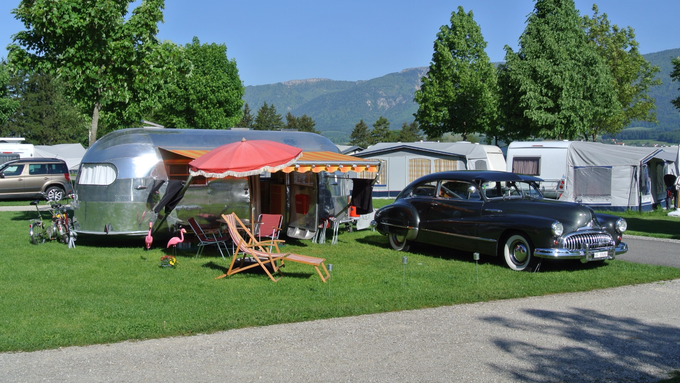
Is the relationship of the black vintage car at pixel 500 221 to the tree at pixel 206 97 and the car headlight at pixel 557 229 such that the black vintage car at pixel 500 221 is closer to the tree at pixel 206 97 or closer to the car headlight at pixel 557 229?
the car headlight at pixel 557 229

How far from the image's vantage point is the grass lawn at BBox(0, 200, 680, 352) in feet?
21.5

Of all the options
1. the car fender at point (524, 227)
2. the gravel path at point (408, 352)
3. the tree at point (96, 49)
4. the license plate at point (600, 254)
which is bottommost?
the gravel path at point (408, 352)

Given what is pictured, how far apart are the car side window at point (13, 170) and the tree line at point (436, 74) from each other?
3.85 meters

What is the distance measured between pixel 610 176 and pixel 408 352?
18404mm

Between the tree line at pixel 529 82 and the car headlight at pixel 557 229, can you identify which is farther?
the tree line at pixel 529 82

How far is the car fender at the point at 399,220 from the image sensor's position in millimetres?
11648

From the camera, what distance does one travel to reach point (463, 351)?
5.75m

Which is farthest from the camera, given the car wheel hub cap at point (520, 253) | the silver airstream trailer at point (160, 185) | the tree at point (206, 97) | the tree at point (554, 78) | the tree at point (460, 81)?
the tree at point (206, 97)

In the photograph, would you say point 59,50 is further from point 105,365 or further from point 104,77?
point 105,365

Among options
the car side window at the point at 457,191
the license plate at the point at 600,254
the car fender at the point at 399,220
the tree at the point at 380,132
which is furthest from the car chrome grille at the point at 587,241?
the tree at the point at 380,132

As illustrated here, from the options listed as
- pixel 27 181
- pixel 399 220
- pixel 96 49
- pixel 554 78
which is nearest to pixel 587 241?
pixel 399 220

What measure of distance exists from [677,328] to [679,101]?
3107 centimetres

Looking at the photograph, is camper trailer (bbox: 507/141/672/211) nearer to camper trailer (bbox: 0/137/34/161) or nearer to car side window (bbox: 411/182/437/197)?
car side window (bbox: 411/182/437/197)

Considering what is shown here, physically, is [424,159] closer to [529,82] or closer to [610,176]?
[529,82]
